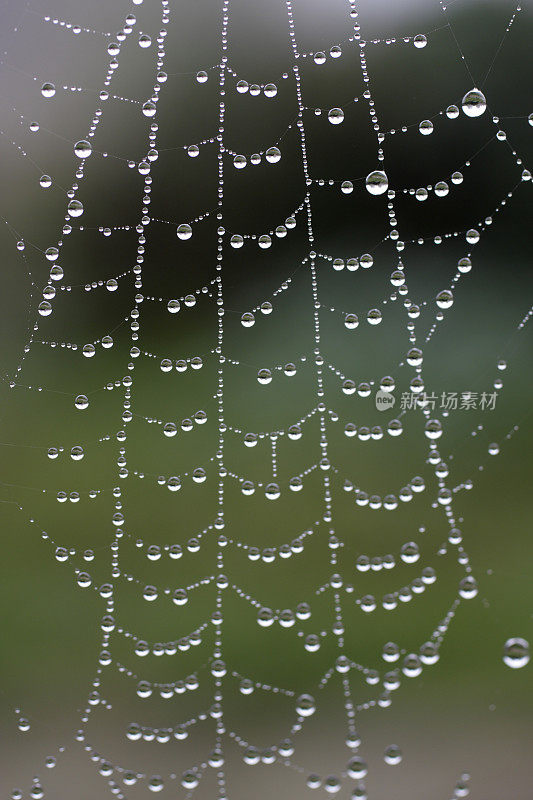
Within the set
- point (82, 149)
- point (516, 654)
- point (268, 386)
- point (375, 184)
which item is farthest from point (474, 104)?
point (268, 386)

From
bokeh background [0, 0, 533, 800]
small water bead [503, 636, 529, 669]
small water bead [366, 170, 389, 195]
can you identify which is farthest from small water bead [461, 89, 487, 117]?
small water bead [503, 636, 529, 669]

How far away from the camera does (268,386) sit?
9.91 feet

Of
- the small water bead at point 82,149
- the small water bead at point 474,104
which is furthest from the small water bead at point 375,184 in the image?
the small water bead at point 82,149

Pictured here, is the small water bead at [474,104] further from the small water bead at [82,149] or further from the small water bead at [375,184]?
the small water bead at [82,149]

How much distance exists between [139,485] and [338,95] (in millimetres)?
1777

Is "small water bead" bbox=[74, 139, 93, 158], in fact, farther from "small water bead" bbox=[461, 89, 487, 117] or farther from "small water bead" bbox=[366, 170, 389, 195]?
"small water bead" bbox=[461, 89, 487, 117]

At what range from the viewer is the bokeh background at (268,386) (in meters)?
2.27

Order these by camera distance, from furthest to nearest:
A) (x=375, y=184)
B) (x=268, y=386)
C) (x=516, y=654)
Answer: (x=268, y=386)
(x=375, y=184)
(x=516, y=654)

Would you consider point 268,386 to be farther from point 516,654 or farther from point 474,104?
point 516,654

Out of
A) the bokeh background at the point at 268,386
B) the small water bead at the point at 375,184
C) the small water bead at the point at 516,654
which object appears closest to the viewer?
the small water bead at the point at 516,654

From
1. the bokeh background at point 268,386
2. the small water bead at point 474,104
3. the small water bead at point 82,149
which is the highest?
the small water bead at point 474,104

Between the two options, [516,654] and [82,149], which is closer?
[516,654]

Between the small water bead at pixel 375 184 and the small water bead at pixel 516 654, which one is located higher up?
the small water bead at pixel 375 184

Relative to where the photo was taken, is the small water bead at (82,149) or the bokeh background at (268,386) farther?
the bokeh background at (268,386)
